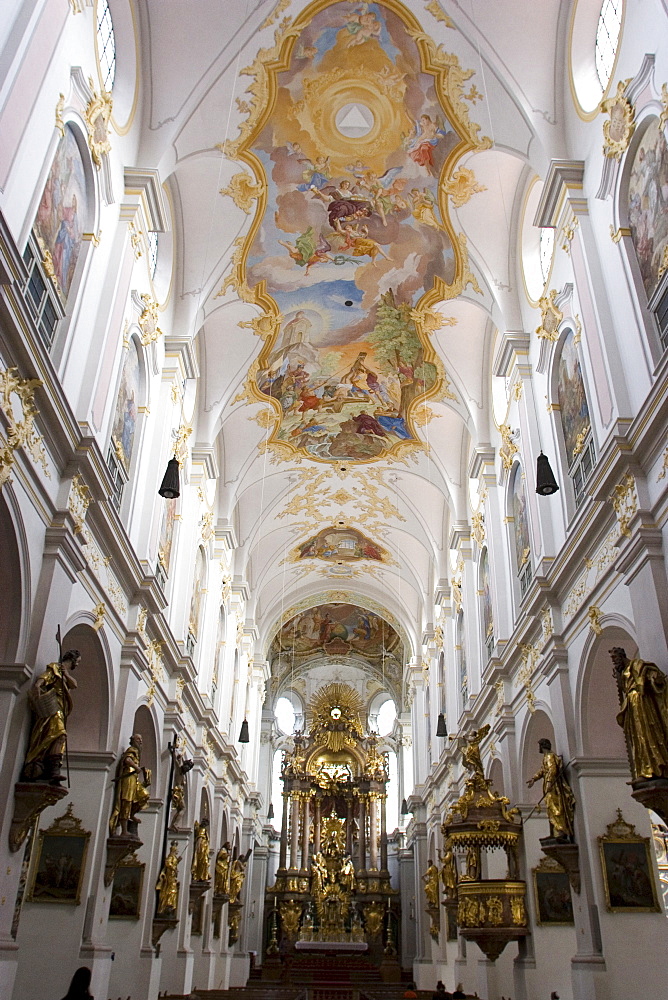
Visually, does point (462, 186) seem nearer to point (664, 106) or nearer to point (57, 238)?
point (664, 106)

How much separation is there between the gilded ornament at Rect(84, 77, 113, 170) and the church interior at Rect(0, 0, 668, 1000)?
59 mm

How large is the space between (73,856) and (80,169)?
9.25 meters

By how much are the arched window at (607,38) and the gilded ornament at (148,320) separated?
7798mm

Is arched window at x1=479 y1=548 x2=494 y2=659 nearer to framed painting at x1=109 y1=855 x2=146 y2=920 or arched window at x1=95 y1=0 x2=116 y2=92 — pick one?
framed painting at x1=109 y1=855 x2=146 y2=920

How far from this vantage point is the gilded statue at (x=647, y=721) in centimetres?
859

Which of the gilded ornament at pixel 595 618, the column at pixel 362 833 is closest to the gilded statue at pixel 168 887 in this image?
the gilded ornament at pixel 595 618

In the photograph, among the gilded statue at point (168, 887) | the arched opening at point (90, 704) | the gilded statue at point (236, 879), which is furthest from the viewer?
the gilded statue at point (236, 879)

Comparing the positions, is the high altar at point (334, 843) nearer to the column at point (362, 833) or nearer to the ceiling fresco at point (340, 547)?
the column at point (362, 833)

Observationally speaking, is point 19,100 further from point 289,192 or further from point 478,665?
point 478,665

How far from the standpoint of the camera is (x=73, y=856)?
11852 mm

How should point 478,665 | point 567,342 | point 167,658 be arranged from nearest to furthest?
point 567,342 < point 167,658 < point 478,665

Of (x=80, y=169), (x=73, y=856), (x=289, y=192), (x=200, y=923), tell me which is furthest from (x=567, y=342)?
(x=200, y=923)

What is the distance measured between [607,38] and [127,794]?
41.8 ft

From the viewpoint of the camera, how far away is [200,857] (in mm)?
19297
